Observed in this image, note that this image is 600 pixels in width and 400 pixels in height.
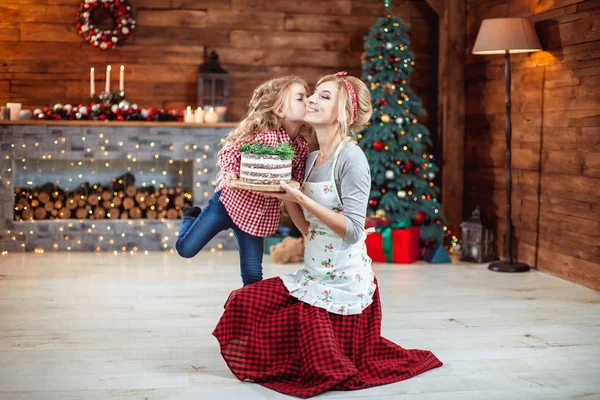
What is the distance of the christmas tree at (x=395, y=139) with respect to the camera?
6.26m

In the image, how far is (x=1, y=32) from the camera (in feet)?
21.7

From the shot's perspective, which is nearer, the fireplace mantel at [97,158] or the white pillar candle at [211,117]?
the fireplace mantel at [97,158]

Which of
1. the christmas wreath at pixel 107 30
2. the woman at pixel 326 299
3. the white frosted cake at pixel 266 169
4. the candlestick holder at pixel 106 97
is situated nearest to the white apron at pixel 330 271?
the woman at pixel 326 299

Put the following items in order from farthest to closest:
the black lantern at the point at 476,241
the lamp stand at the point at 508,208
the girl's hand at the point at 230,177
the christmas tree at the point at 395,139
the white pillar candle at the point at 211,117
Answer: the white pillar candle at the point at 211,117 < the christmas tree at the point at 395,139 < the black lantern at the point at 476,241 < the lamp stand at the point at 508,208 < the girl's hand at the point at 230,177

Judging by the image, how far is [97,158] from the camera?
21.1 feet

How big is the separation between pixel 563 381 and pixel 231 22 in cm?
458

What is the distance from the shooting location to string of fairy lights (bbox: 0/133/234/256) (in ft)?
20.8

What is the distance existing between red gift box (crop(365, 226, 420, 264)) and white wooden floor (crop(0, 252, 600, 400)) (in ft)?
0.57

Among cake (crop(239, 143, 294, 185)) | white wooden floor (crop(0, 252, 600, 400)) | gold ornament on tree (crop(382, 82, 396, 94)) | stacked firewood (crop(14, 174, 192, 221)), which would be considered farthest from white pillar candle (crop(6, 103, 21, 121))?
cake (crop(239, 143, 294, 185))

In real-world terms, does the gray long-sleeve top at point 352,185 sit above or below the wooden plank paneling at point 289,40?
below

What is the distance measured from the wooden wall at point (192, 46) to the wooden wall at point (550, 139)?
98cm

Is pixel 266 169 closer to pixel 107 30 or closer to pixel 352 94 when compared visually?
pixel 352 94

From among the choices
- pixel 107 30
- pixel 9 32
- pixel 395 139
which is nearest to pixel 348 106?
pixel 395 139

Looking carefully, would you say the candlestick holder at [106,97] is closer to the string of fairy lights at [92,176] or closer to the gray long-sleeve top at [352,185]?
the string of fairy lights at [92,176]
